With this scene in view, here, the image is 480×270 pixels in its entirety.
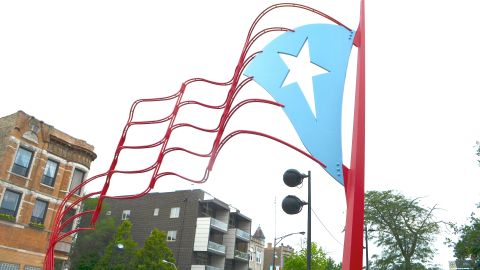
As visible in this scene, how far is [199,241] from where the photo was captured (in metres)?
45.8

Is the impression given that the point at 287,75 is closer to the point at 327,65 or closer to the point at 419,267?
the point at 327,65

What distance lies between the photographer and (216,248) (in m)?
47.7

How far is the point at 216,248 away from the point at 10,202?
24356mm

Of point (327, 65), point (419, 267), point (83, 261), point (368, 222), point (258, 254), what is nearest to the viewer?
point (327, 65)

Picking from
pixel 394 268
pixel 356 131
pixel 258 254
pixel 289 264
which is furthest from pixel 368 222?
pixel 356 131

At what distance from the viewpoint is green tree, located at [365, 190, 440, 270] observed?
109ft

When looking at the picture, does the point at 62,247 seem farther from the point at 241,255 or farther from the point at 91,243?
the point at 241,255

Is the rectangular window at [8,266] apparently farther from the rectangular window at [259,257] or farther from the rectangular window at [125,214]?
the rectangular window at [259,257]

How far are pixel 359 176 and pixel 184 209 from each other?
44.0 m

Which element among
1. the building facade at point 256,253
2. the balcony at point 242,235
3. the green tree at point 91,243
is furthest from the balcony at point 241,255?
the green tree at point 91,243

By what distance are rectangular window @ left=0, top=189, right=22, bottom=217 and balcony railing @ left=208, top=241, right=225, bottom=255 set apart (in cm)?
2213

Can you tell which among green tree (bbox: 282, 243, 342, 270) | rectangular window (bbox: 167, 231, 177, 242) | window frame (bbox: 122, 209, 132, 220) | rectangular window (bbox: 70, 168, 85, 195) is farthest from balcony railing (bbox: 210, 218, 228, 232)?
rectangular window (bbox: 70, 168, 85, 195)

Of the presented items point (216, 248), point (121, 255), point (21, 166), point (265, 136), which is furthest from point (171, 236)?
point (265, 136)

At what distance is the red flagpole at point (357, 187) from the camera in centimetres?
502
